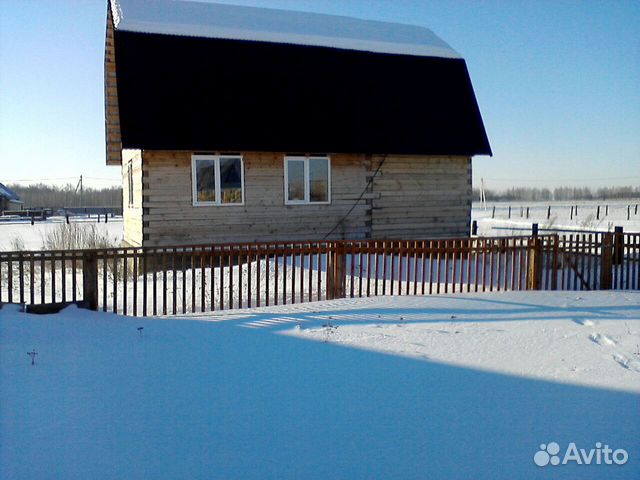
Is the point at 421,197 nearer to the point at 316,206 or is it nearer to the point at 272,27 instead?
the point at 316,206

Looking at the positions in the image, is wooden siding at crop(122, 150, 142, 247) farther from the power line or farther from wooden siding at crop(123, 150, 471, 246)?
the power line

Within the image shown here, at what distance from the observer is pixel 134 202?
18844mm

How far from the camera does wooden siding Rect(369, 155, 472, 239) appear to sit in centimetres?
1877

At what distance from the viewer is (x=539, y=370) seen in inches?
242

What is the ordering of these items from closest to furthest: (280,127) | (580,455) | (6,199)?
1. (580,455)
2. (280,127)
3. (6,199)

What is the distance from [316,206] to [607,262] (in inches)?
345

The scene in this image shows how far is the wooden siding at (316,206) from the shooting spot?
16.3m

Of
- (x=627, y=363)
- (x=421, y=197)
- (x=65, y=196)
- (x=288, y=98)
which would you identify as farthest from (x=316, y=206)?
(x=65, y=196)

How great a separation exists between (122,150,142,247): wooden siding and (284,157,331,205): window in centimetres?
460

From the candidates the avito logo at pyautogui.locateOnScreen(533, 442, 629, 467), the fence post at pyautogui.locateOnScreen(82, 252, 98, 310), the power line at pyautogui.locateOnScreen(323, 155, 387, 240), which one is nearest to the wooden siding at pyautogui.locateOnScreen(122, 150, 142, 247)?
the power line at pyautogui.locateOnScreen(323, 155, 387, 240)

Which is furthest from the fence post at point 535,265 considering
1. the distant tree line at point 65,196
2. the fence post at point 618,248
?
the distant tree line at point 65,196

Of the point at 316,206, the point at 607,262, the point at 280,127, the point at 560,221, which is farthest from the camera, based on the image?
the point at 560,221

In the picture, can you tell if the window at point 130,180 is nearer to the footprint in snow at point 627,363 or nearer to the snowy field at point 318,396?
the snowy field at point 318,396

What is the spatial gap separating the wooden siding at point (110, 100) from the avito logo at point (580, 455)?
1828 cm
